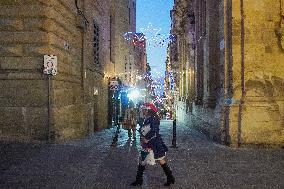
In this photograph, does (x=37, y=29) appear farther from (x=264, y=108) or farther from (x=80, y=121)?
(x=264, y=108)

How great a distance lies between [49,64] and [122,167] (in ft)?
16.3

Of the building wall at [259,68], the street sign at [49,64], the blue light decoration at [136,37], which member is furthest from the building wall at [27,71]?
the blue light decoration at [136,37]

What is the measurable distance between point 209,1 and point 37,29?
7.47 metres

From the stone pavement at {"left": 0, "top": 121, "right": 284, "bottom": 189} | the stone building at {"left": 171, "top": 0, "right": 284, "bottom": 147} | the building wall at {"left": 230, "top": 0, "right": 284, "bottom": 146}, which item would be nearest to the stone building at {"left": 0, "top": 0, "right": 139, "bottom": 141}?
the stone pavement at {"left": 0, "top": 121, "right": 284, "bottom": 189}

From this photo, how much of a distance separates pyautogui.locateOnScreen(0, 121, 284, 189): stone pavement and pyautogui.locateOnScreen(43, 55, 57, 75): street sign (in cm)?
226

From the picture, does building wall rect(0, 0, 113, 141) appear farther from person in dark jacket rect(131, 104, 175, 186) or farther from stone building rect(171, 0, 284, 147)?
person in dark jacket rect(131, 104, 175, 186)

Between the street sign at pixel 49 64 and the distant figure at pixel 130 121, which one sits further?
the distant figure at pixel 130 121

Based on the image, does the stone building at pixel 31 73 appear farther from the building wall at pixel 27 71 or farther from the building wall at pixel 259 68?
the building wall at pixel 259 68

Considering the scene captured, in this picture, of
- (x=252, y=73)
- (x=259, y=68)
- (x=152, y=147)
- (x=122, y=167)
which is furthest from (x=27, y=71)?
(x=259, y=68)

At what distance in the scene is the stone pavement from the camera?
7258mm

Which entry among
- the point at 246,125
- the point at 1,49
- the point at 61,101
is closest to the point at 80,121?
the point at 61,101

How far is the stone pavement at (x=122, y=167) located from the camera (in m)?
7.26

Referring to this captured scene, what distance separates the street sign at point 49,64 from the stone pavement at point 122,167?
2.26 metres

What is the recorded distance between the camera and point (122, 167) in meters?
8.90
